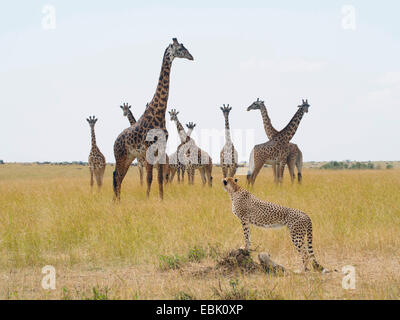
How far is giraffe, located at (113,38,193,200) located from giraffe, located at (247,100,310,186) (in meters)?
4.10

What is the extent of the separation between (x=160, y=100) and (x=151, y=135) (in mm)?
1052

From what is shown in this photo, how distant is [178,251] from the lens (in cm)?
541

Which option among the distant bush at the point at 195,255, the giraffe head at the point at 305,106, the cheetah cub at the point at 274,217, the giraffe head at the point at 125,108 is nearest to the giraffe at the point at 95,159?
the giraffe head at the point at 125,108

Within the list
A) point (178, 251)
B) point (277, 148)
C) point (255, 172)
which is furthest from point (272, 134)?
point (178, 251)

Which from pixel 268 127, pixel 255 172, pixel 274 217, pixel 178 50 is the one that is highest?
pixel 178 50

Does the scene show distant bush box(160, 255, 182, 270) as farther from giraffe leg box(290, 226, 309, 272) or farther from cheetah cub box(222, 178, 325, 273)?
giraffe leg box(290, 226, 309, 272)

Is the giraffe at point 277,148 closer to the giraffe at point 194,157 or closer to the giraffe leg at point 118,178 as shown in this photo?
the giraffe at point 194,157

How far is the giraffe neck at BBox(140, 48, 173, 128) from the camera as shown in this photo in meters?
10.4

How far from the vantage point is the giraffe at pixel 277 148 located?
13.5 meters

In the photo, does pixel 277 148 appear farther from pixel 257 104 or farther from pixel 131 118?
pixel 131 118

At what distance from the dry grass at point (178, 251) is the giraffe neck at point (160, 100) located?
2.57 meters

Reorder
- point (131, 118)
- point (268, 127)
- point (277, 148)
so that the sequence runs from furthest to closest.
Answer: point (268, 127), point (131, 118), point (277, 148)
